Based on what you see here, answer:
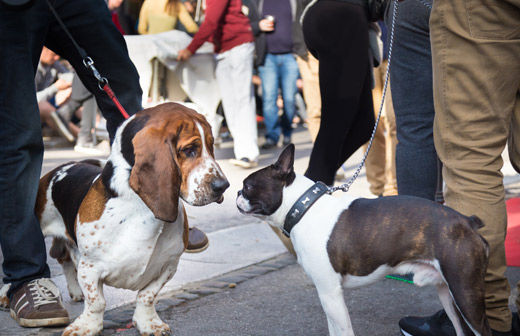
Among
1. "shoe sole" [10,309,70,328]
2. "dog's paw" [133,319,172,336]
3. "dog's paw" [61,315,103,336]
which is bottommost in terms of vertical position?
"shoe sole" [10,309,70,328]

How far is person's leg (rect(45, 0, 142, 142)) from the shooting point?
11.8 feet

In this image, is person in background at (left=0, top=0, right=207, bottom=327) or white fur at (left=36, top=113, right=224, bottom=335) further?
person in background at (left=0, top=0, right=207, bottom=327)

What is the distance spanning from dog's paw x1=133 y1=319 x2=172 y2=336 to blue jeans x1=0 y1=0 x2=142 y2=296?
30.5 inches

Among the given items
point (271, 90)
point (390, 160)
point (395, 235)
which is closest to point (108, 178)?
point (395, 235)

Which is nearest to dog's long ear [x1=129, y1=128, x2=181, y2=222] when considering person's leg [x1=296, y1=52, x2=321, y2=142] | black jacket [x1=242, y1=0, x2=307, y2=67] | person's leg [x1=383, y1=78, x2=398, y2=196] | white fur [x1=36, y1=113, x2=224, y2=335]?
white fur [x1=36, y1=113, x2=224, y2=335]

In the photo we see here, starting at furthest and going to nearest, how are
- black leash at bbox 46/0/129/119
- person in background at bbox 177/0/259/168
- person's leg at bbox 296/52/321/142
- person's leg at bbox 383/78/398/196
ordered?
person in background at bbox 177/0/259/168, person's leg at bbox 296/52/321/142, person's leg at bbox 383/78/398/196, black leash at bbox 46/0/129/119

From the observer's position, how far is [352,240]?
272 cm

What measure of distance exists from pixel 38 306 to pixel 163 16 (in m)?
7.29

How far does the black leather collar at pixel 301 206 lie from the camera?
2824 millimetres

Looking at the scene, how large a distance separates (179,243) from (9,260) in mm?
1019

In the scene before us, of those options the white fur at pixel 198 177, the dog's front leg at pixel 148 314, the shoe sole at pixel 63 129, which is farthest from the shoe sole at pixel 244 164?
the white fur at pixel 198 177

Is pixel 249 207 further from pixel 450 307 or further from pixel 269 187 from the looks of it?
pixel 450 307

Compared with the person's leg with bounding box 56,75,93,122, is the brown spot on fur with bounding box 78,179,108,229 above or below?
above

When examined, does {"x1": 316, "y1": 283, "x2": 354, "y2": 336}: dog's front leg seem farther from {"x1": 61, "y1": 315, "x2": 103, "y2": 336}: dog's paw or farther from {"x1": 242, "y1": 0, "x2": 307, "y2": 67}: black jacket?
{"x1": 242, "y1": 0, "x2": 307, "y2": 67}: black jacket
